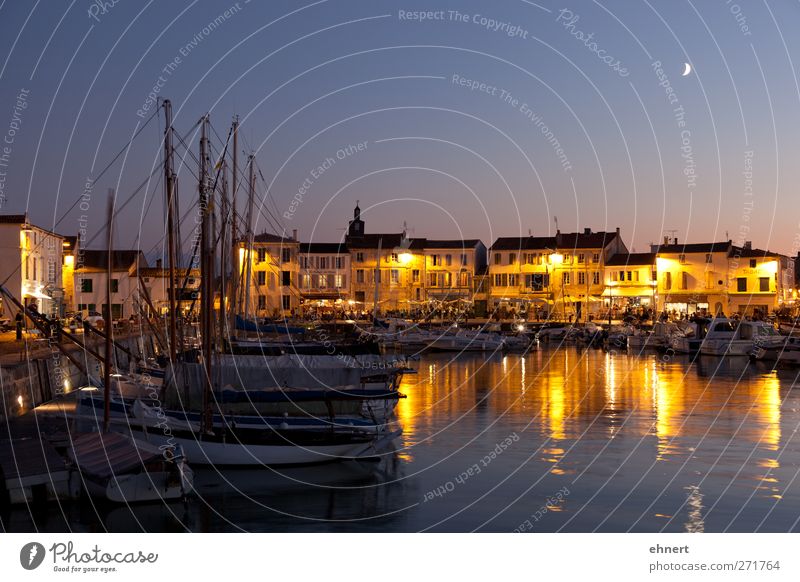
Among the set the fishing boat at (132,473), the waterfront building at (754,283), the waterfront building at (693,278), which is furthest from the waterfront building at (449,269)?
the fishing boat at (132,473)

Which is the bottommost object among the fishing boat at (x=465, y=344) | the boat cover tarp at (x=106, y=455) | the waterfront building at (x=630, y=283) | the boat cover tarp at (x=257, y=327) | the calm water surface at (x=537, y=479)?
the fishing boat at (x=465, y=344)

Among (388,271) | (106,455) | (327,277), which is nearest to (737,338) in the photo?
(388,271)

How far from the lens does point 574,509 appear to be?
19.3 meters

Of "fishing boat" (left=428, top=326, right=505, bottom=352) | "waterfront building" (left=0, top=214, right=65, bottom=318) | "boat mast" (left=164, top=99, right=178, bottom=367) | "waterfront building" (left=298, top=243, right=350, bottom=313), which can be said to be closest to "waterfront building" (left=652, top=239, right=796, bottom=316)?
"fishing boat" (left=428, top=326, right=505, bottom=352)

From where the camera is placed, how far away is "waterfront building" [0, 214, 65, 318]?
55719 millimetres

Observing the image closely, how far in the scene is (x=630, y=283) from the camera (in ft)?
316

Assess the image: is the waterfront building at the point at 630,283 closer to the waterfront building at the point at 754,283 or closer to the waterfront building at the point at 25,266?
the waterfront building at the point at 754,283

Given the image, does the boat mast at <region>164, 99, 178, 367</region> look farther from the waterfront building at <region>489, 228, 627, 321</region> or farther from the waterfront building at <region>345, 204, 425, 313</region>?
the waterfront building at <region>345, 204, 425, 313</region>

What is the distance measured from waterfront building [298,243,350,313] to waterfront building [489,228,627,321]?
47.6ft

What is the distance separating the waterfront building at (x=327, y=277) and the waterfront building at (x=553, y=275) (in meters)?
14.5

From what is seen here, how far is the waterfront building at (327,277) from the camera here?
9862cm

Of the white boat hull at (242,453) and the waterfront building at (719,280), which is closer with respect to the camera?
the white boat hull at (242,453)

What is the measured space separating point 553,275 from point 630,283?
7278mm
